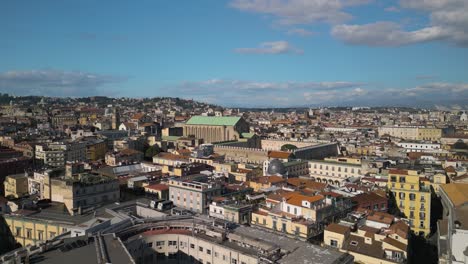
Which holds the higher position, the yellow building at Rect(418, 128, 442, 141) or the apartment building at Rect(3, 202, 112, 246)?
the yellow building at Rect(418, 128, 442, 141)

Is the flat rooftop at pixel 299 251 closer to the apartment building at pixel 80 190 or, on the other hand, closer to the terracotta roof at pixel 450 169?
the apartment building at pixel 80 190

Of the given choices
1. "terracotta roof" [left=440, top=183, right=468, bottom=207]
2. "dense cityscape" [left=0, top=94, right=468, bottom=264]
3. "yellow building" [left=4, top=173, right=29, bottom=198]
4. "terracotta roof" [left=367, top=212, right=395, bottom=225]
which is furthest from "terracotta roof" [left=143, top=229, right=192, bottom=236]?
"yellow building" [left=4, top=173, right=29, bottom=198]

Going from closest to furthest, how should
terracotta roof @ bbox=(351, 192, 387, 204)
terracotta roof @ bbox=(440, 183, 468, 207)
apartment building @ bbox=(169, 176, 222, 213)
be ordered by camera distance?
terracotta roof @ bbox=(440, 183, 468, 207) → terracotta roof @ bbox=(351, 192, 387, 204) → apartment building @ bbox=(169, 176, 222, 213)

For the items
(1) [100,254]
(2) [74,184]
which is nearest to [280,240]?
(1) [100,254]

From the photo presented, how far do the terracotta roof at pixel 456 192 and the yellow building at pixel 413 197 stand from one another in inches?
78.8

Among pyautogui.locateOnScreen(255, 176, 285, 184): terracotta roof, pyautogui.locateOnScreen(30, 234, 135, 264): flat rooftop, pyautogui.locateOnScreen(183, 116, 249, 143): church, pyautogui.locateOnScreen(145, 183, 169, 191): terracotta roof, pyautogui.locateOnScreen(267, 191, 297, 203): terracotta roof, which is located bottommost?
pyautogui.locateOnScreen(145, 183, 169, 191): terracotta roof

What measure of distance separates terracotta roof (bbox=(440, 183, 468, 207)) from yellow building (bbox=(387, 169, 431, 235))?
200cm

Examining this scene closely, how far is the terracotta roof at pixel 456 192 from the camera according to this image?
4089 centimetres

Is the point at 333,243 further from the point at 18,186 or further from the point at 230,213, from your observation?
the point at 18,186

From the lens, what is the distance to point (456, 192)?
142 ft

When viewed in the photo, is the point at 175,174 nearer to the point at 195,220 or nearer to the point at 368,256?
the point at 195,220

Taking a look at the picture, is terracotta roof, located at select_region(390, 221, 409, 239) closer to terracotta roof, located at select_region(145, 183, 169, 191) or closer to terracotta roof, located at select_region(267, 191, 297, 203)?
terracotta roof, located at select_region(267, 191, 297, 203)

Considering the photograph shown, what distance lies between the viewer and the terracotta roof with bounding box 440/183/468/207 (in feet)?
134

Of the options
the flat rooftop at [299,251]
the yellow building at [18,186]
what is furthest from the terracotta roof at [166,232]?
the yellow building at [18,186]
